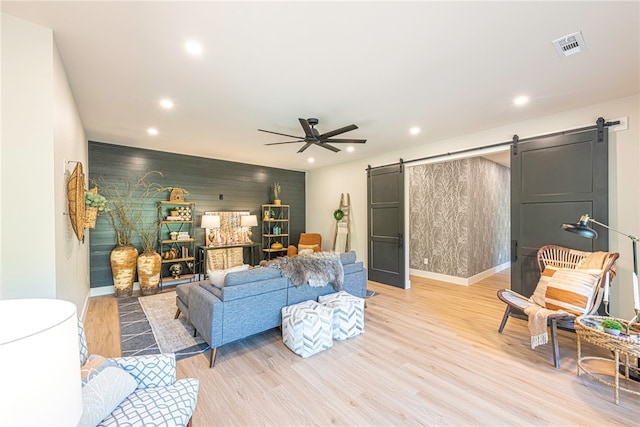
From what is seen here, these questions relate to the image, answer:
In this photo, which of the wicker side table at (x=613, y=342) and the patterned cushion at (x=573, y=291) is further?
the patterned cushion at (x=573, y=291)

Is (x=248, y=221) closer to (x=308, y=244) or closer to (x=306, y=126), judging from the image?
(x=308, y=244)

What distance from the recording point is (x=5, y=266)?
167 cm

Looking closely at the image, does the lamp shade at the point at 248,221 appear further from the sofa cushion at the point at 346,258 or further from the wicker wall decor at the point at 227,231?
the sofa cushion at the point at 346,258

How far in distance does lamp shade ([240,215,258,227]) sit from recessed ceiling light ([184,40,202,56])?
13.9 feet

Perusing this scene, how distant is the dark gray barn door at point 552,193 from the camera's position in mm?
3127

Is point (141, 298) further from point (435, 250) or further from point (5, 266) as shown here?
point (435, 250)

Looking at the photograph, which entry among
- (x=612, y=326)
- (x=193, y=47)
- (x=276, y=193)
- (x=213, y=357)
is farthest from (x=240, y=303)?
(x=276, y=193)

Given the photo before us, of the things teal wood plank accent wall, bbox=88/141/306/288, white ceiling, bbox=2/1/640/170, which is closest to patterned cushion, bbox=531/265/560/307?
white ceiling, bbox=2/1/640/170

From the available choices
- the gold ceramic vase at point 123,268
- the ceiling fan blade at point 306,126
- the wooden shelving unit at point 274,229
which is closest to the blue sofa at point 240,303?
the ceiling fan blade at point 306,126

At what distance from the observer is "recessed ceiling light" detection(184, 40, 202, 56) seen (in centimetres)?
202

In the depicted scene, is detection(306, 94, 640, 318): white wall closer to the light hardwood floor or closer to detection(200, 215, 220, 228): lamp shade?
the light hardwood floor

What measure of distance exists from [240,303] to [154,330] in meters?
1.45

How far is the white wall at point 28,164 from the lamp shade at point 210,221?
3652mm

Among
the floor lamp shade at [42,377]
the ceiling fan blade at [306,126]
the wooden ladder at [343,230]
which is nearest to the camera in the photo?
the floor lamp shade at [42,377]
